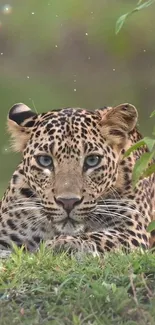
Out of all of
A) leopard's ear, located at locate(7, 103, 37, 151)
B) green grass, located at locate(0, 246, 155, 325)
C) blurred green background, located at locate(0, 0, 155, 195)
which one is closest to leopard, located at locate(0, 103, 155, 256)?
leopard's ear, located at locate(7, 103, 37, 151)

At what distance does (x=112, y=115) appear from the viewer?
32.6 ft

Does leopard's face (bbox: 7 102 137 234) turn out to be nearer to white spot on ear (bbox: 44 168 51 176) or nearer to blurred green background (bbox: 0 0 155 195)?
white spot on ear (bbox: 44 168 51 176)

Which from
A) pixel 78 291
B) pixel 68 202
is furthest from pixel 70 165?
pixel 78 291

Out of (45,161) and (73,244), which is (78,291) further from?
(45,161)

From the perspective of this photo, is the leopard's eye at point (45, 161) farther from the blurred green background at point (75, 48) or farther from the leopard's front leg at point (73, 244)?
the blurred green background at point (75, 48)

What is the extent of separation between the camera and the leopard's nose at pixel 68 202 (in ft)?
30.8

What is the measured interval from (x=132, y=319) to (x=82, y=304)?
0.28 m

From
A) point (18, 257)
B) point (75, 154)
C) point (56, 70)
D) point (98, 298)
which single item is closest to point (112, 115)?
point (75, 154)

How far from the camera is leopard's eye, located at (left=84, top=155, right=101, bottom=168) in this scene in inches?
383

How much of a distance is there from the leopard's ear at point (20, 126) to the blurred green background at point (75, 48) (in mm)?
15619

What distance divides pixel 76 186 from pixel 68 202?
12 centimetres

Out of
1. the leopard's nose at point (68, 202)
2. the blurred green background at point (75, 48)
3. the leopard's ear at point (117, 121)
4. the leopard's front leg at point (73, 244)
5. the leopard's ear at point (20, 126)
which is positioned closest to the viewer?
the leopard's front leg at point (73, 244)

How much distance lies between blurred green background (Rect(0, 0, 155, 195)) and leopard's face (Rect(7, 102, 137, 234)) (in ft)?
52.4

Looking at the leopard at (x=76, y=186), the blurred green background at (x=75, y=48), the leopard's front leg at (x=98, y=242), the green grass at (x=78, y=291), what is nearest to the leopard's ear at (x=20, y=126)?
the leopard at (x=76, y=186)
